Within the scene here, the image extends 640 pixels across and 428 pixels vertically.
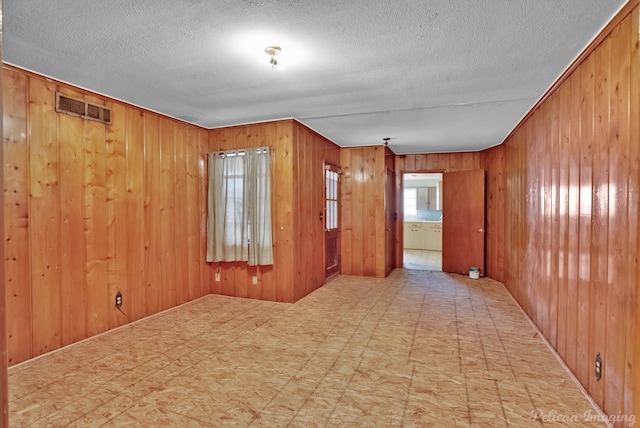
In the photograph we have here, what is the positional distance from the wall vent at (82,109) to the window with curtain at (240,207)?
4.77 feet

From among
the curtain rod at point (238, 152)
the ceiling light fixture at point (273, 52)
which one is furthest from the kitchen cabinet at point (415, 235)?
the ceiling light fixture at point (273, 52)

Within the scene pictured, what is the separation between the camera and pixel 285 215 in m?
4.24

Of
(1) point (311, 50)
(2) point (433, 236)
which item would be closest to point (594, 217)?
(1) point (311, 50)

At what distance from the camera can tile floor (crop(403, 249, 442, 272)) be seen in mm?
6801

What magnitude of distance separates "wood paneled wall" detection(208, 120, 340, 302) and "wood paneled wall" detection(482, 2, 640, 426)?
273cm

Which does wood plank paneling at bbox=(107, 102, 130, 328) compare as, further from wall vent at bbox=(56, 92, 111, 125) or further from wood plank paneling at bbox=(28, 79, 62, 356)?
wood plank paneling at bbox=(28, 79, 62, 356)

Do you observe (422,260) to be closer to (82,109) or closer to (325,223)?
(325,223)

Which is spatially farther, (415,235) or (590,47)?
(415,235)

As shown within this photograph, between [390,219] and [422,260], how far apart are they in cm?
199

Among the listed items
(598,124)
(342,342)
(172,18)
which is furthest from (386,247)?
(172,18)

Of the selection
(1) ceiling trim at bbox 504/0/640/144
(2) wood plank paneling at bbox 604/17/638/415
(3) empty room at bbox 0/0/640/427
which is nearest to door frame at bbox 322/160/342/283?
(3) empty room at bbox 0/0/640/427

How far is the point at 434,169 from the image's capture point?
6.46 meters

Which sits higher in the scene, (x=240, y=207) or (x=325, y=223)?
(x=240, y=207)

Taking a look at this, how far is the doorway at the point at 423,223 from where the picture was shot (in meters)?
7.77
